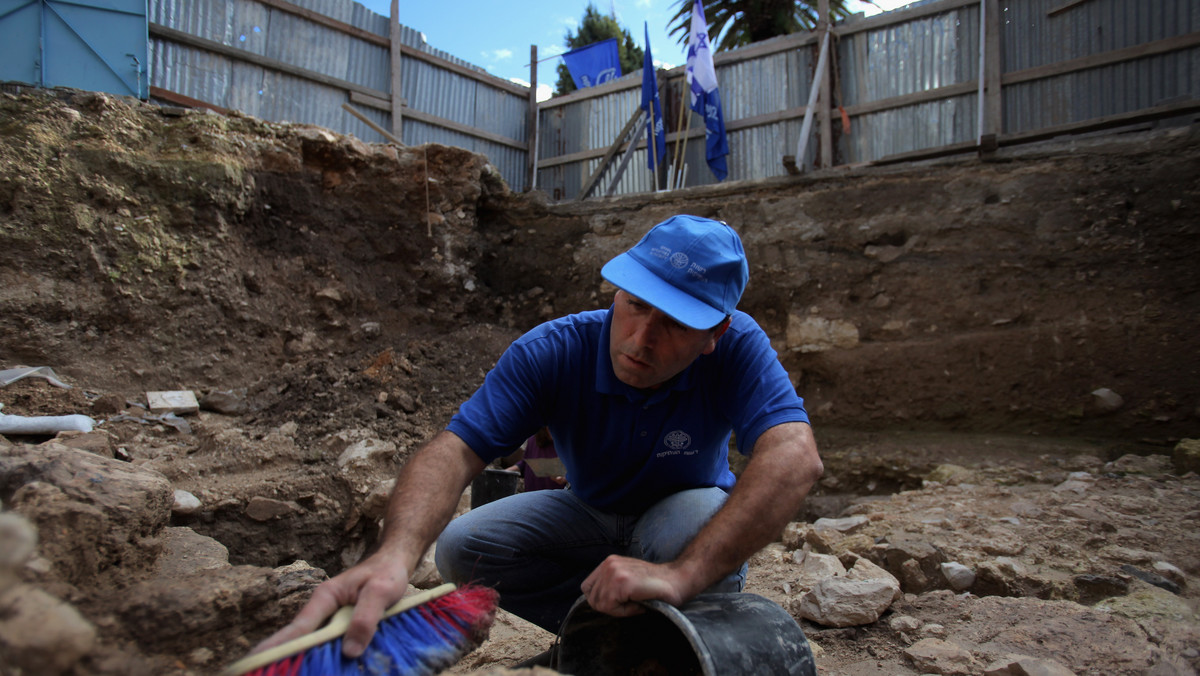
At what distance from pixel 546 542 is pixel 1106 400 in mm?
3779

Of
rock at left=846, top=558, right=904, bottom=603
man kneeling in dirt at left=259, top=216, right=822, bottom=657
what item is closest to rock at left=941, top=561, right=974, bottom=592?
rock at left=846, top=558, right=904, bottom=603

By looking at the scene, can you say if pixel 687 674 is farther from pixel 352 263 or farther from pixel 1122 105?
pixel 1122 105

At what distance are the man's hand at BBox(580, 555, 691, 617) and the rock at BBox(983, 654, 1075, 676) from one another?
830 millimetres

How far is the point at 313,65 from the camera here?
24.0 feet

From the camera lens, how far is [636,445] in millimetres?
1874

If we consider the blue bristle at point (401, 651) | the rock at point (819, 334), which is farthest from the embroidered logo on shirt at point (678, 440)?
the rock at point (819, 334)

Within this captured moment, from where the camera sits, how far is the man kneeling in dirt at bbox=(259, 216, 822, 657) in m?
1.48

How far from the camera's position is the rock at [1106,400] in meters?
3.95

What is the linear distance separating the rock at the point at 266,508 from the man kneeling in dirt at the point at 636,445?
1.87 metres

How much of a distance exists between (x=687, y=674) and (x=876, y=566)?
3.75ft

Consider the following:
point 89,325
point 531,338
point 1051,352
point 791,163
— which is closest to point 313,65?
point 89,325

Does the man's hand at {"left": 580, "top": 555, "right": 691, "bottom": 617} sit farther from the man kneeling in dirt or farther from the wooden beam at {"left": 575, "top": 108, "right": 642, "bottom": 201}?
the wooden beam at {"left": 575, "top": 108, "right": 642, "bottom": 201}

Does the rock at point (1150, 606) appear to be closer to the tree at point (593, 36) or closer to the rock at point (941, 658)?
the rock at point (941, 658)

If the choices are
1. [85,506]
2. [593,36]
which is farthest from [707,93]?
[593,36]
